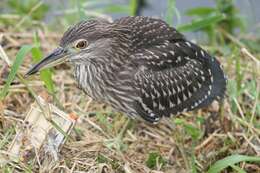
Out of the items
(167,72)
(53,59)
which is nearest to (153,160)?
(167,72)

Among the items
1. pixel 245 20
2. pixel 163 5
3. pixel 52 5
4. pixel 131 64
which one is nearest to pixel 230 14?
pixel 245 20

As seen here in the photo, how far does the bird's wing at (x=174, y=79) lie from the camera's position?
6.08 metres

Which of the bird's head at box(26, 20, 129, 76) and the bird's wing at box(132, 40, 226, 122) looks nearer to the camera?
the bird's head at box(26, 20, 129, 76)

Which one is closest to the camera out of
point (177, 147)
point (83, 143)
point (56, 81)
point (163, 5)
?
point (83, 143)

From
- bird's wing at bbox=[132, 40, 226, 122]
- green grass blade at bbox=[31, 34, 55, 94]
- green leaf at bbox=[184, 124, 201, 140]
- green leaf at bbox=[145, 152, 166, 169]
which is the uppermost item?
green grass blade at bbox=[31, 34, 55, 94]

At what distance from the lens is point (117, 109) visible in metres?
6.11

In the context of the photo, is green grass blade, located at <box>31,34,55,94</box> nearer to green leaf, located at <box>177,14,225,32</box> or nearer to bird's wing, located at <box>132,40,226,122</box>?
bird's wing, located at <box>132,40,226,122</box>

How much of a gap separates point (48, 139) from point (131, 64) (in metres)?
0.98

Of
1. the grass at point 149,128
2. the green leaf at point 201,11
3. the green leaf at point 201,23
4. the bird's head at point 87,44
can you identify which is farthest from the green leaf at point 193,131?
the green leaf at point 201,11

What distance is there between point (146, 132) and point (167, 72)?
69cm

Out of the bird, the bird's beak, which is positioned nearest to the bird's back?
the bird

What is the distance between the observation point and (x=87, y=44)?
5.83m

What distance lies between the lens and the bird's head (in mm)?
5727

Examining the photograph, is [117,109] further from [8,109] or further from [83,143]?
[8,109]
